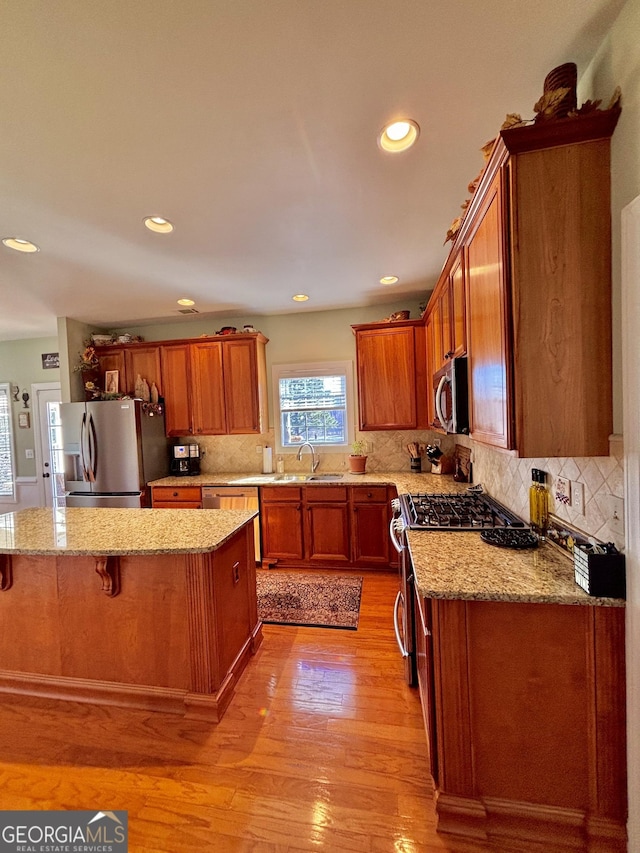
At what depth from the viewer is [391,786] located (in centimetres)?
137

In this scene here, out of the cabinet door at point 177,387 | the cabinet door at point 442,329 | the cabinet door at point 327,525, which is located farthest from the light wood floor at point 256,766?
the cabinet door at point 177,387

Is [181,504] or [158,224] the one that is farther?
[181,504]

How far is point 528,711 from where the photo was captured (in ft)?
3.87

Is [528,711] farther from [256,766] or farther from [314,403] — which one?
[314,403]

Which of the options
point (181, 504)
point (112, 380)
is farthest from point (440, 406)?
point (112, 380)

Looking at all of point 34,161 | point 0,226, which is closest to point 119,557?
point 34,161

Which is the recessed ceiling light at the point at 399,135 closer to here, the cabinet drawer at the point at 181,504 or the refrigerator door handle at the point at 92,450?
the cabinet drawer at the point at 181,504

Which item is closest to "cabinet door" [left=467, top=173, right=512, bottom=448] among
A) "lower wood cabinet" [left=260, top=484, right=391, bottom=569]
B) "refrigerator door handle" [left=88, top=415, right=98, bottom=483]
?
"lower wood cabinet" [left=260, top=484, right=391, bottom=569]

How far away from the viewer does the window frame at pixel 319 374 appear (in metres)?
3.89

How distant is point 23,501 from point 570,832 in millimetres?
6298

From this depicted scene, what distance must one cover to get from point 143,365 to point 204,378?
2.49ft

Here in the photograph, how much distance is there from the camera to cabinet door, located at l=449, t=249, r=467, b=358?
71.7 inches

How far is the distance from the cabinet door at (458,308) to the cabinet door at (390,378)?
1.21 meters

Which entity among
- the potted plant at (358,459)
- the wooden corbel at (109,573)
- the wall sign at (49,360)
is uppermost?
the wall sign at (49,360)
